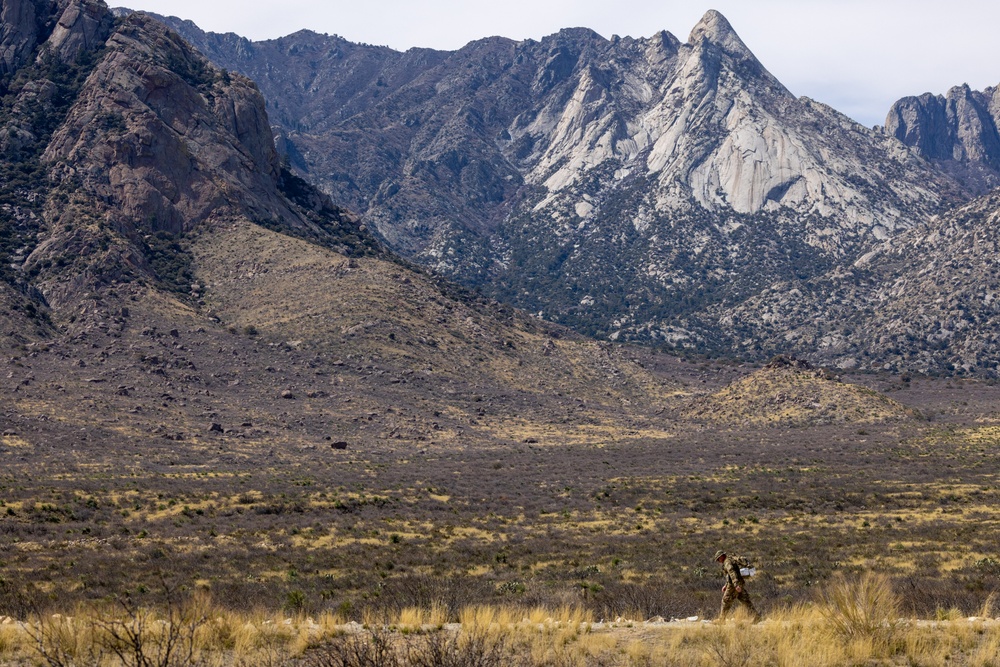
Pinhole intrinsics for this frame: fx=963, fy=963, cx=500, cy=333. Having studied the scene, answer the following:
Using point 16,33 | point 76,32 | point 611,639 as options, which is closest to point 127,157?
point 76,32

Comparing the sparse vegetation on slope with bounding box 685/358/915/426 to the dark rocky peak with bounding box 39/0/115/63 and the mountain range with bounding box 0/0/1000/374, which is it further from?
the dark rocky peak with bounding box 39/0/115/63

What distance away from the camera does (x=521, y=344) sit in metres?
107

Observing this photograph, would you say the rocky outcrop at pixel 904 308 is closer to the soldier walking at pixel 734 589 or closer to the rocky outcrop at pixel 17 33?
the rocky outcrop at pixel 17 33

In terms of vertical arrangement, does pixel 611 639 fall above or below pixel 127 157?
below

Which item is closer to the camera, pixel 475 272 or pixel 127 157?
pixel 127 157

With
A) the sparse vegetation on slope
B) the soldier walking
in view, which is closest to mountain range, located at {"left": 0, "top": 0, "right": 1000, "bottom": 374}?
the sparse vegetation on slope

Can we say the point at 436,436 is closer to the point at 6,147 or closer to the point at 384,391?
the point at 384,391

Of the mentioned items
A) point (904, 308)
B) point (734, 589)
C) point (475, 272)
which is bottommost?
point (734, 589)

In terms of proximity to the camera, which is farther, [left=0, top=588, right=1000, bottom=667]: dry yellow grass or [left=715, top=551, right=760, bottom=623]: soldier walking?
[left=715, top=551, right=760, bottom=623]: soldier walking

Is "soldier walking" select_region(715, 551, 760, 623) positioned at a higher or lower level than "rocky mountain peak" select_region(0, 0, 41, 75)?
lower

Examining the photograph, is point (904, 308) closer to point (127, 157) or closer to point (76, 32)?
point (127, 157)

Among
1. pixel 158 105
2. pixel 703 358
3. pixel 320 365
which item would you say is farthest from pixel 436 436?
pixel 703 358

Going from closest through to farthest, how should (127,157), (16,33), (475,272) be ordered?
(127,157) → (16,33) → (475,272)

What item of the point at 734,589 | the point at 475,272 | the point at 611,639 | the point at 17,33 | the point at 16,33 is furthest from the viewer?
the point at 475,272
